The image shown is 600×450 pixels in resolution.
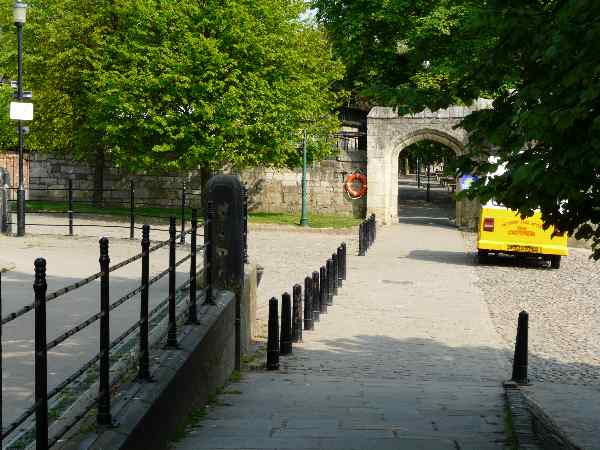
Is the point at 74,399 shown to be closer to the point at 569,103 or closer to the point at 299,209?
the point at 569,103

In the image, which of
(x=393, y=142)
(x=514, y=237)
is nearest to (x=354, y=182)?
(x=393, y=142)

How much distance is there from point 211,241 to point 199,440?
2.79 metres

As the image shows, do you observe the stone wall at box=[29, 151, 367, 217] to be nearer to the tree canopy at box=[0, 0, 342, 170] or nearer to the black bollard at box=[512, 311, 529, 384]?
the tree canopy at box=[0, 0, 342, 170]

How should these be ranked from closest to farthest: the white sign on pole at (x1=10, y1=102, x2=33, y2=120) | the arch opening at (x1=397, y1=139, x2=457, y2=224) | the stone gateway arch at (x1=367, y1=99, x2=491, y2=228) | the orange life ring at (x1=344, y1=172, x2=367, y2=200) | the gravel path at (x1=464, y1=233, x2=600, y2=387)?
the gravel path at (x1=464, y1=233, x2=600, y2=387) → the white sign on pole at (x1=10, y1=102, x2=33, y2=120) → the stone gateway arch at (x1=367, y1=99, x2=491, y2=228) → the orange life ring at (x1=344, y1=172, x2=367, y2=200) → the arch opening at (x1=397, y1=139, x2=457, y2=224)

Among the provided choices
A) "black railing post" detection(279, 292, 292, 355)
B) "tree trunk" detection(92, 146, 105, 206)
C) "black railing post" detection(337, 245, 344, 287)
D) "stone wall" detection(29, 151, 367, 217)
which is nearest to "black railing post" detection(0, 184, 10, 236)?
"black railing post" detection(337, 245, 344, 287)

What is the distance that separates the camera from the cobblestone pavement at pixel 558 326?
661cm

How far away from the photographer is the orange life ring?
34.5 meters

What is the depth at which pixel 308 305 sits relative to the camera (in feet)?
39.2

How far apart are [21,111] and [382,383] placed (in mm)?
13880

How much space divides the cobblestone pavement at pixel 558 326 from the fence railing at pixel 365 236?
2.90 m

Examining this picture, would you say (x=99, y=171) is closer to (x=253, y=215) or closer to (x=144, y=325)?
(x=253, y=215)

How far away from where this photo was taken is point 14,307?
9.69m

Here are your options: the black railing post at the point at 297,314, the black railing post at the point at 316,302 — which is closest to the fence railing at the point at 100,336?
the black railing post at the point at 297,314

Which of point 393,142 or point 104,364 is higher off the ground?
point 393,142
